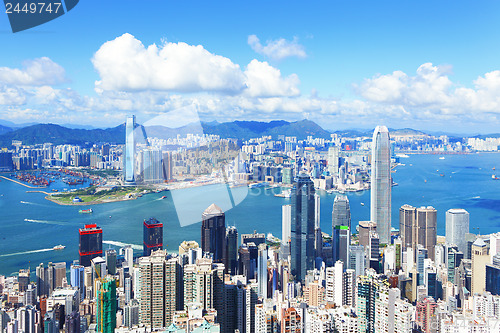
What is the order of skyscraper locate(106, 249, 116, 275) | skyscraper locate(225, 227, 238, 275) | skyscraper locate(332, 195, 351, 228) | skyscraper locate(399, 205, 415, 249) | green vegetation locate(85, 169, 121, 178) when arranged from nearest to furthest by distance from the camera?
skyscraper locate(106, 249, 116, 275)
skyscraper locate(225, 227, 238, 275)
skyscraper locate(399, 205, 415, 249)
skyscraper locate(332, 195, 351, 228)
green vegetation locate(85, 169, 121, 178)

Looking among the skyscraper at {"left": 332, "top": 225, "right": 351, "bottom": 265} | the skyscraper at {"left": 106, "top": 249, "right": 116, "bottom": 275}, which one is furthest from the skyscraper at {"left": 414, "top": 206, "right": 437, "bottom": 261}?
the skyscraper at {"left": 106, "top": 249, "right": 116, "bottom": 275}

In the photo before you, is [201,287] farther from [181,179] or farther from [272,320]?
[181,179]

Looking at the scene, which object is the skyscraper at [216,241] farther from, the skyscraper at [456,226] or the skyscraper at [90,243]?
the skyscraper at [456,226]

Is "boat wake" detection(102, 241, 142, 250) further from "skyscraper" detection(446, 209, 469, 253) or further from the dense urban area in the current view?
"skyscraper" detection(446, 209, 469, 253)

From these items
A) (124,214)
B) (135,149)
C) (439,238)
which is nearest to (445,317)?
(135,149)

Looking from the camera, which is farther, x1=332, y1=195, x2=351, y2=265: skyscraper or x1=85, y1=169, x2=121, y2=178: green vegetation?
x1=85, y1=169, x2=121, y2=178: green vegetation

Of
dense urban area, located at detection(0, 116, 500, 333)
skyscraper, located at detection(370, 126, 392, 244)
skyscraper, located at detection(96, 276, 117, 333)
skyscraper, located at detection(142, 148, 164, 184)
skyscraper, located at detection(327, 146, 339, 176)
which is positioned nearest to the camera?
skyscraper, located at detection(142, 148, 164, 184)
